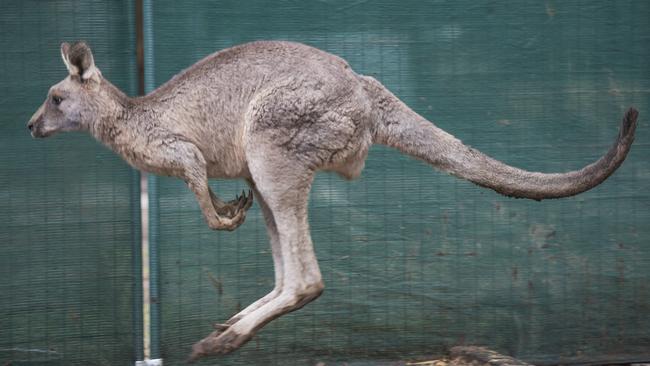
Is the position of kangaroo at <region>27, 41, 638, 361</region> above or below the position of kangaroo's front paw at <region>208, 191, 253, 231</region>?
above

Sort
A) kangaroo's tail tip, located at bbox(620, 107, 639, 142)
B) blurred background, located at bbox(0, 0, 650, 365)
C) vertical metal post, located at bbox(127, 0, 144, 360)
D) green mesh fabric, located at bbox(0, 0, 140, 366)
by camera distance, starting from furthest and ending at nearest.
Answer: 1. vertical metal post, located at bbox(127, 0, 144, 360)
2. blurred background, located at bbox(0, 0, 650, 365)
3. green mesh fabric, located at bbox(0, 0, 140, 366)
4. kangaroo's tail tip, located at bbox(620, 107, 639, 142)

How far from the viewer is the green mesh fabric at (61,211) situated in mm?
6645

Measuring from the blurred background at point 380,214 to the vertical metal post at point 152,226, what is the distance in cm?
1

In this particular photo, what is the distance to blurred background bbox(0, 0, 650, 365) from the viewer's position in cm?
675

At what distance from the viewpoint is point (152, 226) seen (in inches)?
271

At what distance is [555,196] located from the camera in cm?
527

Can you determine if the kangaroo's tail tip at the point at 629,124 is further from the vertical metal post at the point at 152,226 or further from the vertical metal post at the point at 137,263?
the vertical metal post at the point at 137,263

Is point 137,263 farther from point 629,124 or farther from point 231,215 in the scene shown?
point 629,124

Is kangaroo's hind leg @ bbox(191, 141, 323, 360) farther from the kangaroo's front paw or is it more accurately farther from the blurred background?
the blurred background

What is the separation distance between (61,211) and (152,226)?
0.59 meters

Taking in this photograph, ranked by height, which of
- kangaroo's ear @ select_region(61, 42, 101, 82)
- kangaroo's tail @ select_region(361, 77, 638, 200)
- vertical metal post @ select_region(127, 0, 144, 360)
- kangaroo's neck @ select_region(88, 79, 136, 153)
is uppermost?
kangaroo's ear @ select_region(61, 42, 101, 82)


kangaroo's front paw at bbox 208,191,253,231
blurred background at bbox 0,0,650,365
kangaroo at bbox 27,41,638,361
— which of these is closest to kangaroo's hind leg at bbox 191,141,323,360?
kangaroo at bbox 27,41,638,361

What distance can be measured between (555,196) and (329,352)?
8.09ft

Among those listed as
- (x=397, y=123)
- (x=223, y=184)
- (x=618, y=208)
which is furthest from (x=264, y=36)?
(x=618, y=208)
